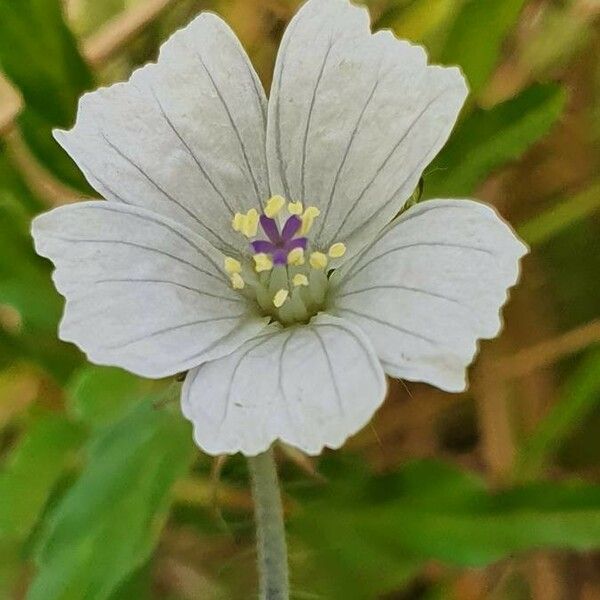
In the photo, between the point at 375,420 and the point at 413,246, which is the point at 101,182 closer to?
the point at 413,246

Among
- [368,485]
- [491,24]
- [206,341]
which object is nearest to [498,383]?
[368,485]

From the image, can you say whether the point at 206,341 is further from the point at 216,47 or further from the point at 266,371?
the point at 216,47

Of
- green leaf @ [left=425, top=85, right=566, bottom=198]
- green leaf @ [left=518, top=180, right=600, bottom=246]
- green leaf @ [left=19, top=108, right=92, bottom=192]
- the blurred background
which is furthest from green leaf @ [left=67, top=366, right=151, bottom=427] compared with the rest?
green leaf @ [left=518, top=180, right=600, bottom=246]

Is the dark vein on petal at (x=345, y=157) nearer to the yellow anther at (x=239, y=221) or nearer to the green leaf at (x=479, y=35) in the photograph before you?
the yellow anther at (x=239, y=221)

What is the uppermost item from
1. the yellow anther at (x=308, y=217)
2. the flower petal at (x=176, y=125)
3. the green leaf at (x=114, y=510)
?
the flower petal at (x=176, y=125)

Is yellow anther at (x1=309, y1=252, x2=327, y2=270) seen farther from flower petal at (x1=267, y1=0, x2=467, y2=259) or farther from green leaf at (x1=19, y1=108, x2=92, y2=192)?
green leaf at (x1=19, y1=108, x2=92, y2=192)

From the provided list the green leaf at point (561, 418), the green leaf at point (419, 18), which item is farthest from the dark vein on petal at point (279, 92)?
the green leaf at point (561, 418)
